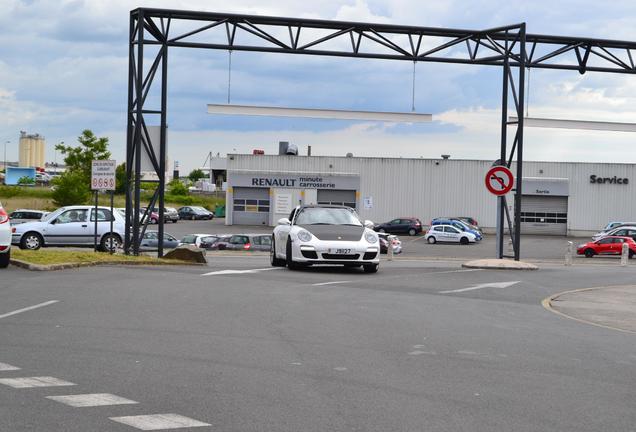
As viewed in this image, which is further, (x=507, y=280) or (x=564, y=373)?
(x=507, y=280)

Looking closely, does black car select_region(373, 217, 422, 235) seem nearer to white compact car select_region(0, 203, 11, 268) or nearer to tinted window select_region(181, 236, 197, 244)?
tinted window select_region(181, 236, 197, 244)

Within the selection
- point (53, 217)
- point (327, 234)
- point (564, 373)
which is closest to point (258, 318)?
point (564, 373)

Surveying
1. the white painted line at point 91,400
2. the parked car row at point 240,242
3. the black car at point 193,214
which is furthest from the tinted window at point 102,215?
the black car at point 193,214

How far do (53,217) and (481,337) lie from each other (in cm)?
2149

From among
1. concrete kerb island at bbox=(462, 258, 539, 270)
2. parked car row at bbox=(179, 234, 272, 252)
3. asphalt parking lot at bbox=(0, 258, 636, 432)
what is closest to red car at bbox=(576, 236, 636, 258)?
parked car row at bbox=(179, 234, 272, 252)

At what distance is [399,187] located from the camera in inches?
2889

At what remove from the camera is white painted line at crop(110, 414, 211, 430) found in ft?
18.5

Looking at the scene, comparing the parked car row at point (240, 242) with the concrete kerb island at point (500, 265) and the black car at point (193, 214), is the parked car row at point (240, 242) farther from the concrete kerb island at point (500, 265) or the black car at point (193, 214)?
the black car at point (193, 214)

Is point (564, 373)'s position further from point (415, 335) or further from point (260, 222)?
point (260, 222)

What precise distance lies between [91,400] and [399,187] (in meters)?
67.6

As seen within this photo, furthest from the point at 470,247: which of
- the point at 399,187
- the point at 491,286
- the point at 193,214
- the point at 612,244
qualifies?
the point at 491,286

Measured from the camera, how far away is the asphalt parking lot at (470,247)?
46781 millimetres

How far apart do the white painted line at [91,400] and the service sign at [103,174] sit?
1851 centimetres

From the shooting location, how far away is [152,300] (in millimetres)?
12477
